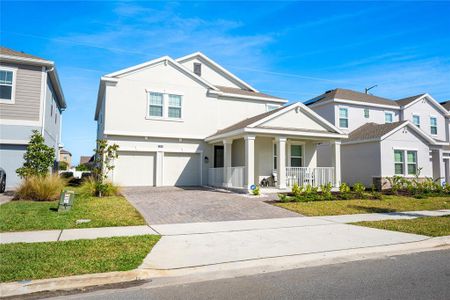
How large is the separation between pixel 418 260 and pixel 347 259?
4.17 ft

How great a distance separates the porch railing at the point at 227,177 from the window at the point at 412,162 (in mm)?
12556

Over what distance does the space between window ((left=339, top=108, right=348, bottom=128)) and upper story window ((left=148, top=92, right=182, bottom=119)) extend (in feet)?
40.4

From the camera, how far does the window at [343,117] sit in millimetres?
24969

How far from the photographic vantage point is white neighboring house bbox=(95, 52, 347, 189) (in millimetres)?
17859

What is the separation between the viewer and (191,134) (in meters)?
20.4

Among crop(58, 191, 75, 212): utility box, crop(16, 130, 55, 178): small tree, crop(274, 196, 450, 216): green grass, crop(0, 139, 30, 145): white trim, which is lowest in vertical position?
crop(274, 196, 450, 216): green grass

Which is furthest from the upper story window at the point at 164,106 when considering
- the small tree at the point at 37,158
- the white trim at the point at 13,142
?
the white trim at the point at 13,142

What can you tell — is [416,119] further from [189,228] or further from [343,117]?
[189,228]

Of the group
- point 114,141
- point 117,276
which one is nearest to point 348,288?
point 117,276

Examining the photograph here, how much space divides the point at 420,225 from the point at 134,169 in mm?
14712

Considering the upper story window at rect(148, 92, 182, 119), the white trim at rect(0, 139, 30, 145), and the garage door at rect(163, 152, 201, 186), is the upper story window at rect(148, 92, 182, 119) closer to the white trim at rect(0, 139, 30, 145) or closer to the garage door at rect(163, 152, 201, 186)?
the garage door at rect(163, 152, 201, 186)

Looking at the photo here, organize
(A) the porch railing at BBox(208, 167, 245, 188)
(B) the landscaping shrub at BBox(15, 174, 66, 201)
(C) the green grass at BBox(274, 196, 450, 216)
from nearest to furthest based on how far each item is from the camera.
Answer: (C) the green grass at BBox(274, 196, 450, 216), (B) the landscaping shrub at BBox(15, 174, 66, 201), (A) the porch railing at BBox(208, 167, 245, 188)

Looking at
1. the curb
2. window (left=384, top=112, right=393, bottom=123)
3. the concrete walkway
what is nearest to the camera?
the curb

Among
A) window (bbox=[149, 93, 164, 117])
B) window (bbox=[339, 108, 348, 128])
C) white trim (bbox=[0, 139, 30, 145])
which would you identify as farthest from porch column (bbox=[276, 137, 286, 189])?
white trim (bbox=[0, 139, 30, 145])
